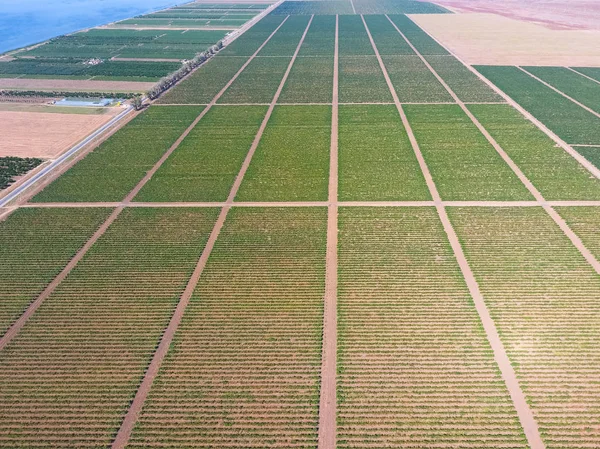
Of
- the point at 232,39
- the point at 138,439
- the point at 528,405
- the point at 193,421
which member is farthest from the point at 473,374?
the point at 232,39

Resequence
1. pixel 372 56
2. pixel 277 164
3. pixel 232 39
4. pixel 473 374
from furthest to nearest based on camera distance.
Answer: pixel 232 39 < pixel 372 56 < pixel 277 164 < pixel 473 374

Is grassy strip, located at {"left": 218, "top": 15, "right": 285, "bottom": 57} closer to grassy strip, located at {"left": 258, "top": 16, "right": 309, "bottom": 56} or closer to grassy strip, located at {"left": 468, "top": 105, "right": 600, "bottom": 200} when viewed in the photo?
grassy strip, located at {"left": 258, "top": 16, "right": 309, "bottom": 56}

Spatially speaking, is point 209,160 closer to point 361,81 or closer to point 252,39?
point 361,81

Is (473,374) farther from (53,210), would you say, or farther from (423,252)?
(53,210)

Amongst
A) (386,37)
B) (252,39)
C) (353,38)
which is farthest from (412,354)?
(252,39)

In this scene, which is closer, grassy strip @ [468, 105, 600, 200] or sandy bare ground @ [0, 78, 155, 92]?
grassy strip @ [468, 105, 600, 200]

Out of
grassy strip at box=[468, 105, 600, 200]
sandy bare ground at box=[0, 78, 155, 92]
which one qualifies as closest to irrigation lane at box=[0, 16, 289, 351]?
sandy bare ground at box=[0, 78, 155, 92]
